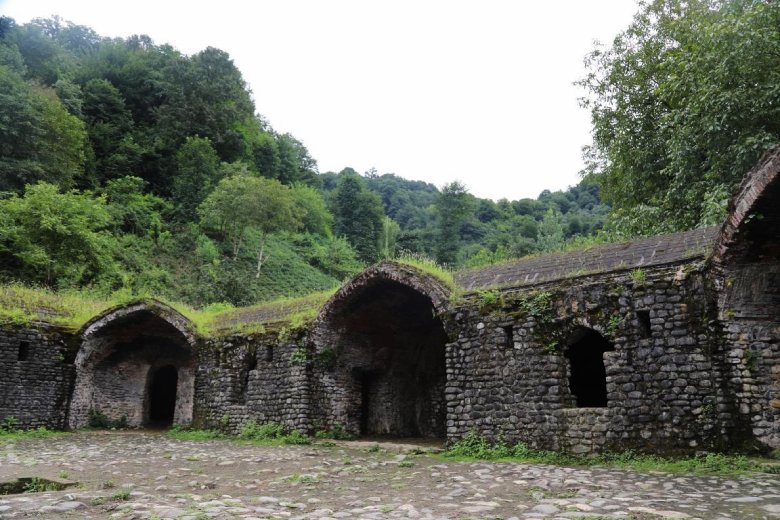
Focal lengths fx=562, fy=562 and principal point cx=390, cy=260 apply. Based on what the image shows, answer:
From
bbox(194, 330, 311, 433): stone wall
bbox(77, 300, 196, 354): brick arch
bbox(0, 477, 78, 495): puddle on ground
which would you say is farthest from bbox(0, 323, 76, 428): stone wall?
bbox(0, 477, 78, 495): puddle on ground

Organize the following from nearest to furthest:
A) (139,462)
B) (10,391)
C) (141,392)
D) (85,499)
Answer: (85,499) < (139,462) < (10,391) < (141,392)

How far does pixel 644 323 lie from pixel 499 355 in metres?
2.86

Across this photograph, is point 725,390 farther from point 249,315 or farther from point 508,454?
point 249,315

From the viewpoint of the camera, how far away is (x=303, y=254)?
46656 millimetres

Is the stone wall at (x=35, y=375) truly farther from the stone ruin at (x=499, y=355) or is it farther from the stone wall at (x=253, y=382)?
the stone wall at (x=253, y=382)

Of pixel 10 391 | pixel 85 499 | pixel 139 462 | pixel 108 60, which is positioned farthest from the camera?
pixel 108 60

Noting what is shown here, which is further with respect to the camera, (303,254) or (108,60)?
(108,60)

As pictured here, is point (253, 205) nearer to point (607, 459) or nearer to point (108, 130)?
point (108, 130)

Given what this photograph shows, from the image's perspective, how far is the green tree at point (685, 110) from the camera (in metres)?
16.2

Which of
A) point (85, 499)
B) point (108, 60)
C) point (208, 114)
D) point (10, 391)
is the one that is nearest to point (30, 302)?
point (10, 391)

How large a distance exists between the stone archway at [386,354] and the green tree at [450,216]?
31786mm

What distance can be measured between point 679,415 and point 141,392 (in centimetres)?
1713

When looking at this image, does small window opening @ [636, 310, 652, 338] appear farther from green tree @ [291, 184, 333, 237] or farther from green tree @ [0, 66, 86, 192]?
green tree @ [291, 184, 333, 237]

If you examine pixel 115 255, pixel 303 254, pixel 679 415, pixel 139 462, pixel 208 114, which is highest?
pixel 208 114
